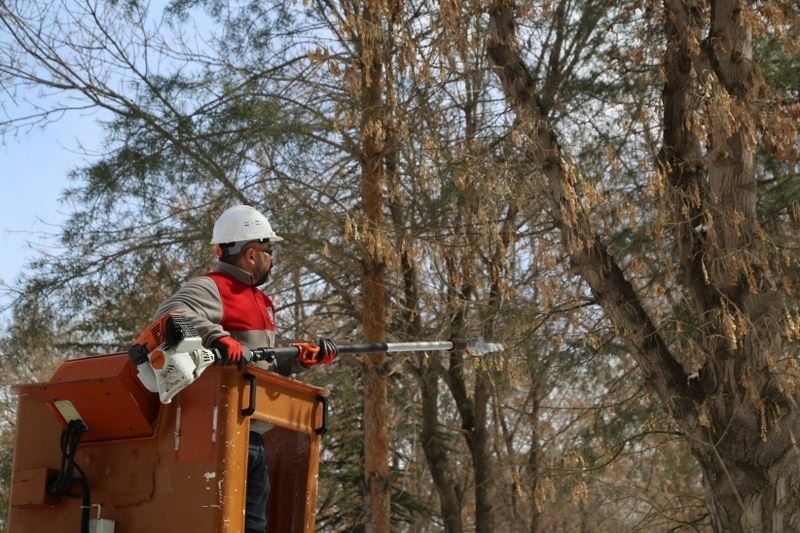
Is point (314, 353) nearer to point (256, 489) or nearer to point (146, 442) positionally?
point (256, 489)

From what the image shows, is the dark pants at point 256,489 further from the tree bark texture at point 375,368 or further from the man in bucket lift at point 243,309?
the tree bark texture at point 375,368

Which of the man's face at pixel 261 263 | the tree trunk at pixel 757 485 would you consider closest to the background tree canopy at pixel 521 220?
the tree trunk at pixel 757 485

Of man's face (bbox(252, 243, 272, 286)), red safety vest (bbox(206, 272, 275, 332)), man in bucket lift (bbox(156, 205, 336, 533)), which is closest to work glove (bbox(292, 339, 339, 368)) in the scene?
man in bucket lift (bbox(156, 205, 336, 533))

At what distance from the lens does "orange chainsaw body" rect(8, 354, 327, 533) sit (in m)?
4.49

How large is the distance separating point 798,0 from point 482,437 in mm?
10632

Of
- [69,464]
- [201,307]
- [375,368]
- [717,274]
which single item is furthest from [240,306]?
[375,368]

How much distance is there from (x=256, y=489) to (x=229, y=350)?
72 centimetres

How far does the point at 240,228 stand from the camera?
208 inches

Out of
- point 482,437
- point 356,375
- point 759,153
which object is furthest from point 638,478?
point 759,153

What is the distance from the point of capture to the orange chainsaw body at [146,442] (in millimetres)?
4488

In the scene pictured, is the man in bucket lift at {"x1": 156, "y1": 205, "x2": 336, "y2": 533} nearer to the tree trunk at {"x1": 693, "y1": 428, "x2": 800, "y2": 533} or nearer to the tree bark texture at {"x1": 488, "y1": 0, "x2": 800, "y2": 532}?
the tree bark texture at {"x1": 488, "y1": 0, "x2": 800, "y2": 532}

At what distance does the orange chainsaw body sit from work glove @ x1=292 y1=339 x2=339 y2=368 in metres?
0.25

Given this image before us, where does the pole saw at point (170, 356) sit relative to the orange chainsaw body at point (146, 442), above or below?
above

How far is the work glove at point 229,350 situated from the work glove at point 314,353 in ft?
2.35
